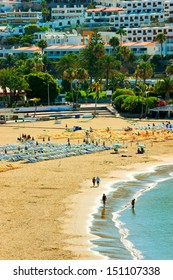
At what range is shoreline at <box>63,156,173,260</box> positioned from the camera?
43.8m

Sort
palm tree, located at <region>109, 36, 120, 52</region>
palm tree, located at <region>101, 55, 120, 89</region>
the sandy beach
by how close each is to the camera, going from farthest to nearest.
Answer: palm tree, located at <region>109, 36, 120, 52</region> < palm tree, located at <region>101, 55, 120, 89</region> < the sandy beach

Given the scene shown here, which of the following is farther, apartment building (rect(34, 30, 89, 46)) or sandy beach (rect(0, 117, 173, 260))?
apartment building (rect(34, 30, 89, 46))

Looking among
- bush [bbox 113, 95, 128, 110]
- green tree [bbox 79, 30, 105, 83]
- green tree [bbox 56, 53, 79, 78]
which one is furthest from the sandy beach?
green tree [bbox 56, 53, 79, 78]

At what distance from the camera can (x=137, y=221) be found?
51031 mm

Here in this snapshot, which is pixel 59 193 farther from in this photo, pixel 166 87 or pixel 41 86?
pixel 41 86

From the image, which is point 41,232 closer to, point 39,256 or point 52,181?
point 39,256

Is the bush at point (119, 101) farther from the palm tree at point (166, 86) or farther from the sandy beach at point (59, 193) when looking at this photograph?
the sandy beach at point (59, 193)

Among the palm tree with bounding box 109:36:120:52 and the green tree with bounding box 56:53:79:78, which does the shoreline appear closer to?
the green tree with bounding box 56:53:79:78

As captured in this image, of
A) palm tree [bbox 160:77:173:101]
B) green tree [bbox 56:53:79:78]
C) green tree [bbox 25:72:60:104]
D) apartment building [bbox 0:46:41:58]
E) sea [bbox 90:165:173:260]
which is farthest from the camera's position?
apartment building [bbox 0:46:41:58]

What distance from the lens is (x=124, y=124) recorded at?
9719 centimetres

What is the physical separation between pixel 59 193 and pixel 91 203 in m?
3.16

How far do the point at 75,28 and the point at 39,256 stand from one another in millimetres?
154689

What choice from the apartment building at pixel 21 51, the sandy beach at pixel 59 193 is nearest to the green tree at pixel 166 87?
the sandy beach at pixel 59 193

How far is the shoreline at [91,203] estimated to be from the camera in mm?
43812
